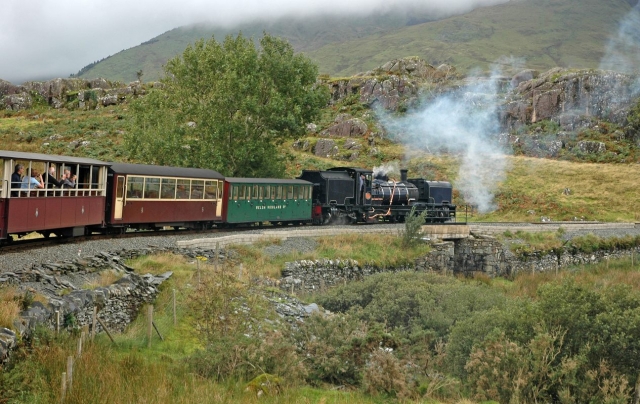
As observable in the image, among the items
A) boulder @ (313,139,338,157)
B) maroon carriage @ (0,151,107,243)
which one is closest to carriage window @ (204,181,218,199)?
maroon carriage @ (0,151,107,243)

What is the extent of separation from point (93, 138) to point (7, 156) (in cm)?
6001

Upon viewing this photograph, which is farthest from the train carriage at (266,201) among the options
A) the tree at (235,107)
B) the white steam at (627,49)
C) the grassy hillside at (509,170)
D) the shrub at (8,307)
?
the white steam at (627,49)

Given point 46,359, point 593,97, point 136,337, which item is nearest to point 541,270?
point 136,337

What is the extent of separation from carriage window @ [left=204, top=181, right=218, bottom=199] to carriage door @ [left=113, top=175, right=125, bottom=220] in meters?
4.96

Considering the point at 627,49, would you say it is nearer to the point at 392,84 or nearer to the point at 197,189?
the point at 392,84

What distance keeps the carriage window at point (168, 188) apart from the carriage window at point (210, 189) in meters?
2.13

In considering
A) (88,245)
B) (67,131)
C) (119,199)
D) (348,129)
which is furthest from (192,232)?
(67,131)

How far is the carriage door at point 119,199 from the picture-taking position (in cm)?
2492

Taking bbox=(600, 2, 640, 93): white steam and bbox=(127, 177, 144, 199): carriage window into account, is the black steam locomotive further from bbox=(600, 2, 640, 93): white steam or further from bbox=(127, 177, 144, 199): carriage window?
bbox=(600, 2, 640, 93): white steam

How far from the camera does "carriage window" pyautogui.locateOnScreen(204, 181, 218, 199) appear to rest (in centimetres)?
2933

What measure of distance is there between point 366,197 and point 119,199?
17.0 meters

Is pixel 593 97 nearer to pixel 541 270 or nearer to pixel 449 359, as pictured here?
pixel 541 270

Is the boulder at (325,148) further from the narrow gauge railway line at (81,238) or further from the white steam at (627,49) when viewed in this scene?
the white steam at (627,49)

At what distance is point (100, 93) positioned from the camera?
10062cm
